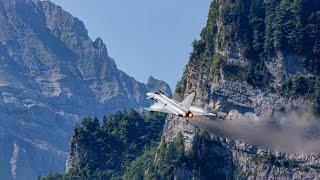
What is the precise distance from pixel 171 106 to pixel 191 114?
23.7 ft

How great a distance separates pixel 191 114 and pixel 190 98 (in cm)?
333

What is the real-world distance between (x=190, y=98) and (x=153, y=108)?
33.8ft

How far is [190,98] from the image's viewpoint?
18838 cm

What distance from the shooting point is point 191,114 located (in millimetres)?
186250

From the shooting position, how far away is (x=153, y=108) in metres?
196

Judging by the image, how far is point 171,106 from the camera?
632ft

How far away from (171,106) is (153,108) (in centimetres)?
493

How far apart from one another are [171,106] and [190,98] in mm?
5404

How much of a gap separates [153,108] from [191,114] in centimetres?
1199
